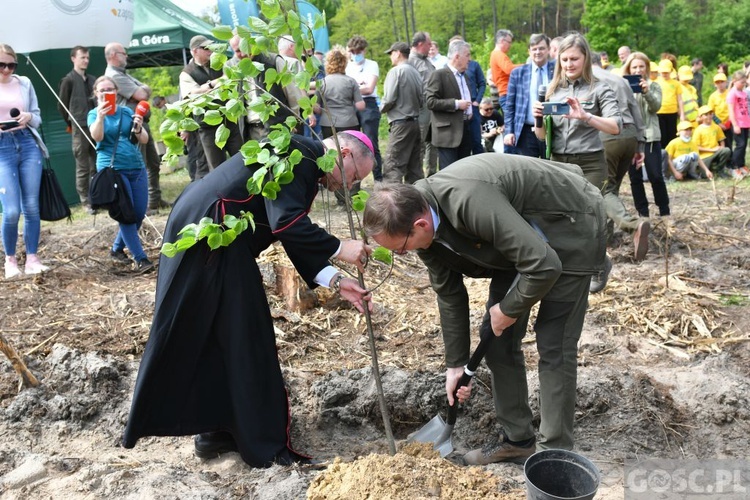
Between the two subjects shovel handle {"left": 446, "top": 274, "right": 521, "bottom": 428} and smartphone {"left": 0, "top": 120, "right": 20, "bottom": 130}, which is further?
smartphone {"left": 0, "top": 120, "right": 20, "bottom": 130}

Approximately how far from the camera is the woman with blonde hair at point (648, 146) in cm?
773

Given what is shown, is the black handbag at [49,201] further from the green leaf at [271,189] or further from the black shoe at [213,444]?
the green leaf at [271,189]

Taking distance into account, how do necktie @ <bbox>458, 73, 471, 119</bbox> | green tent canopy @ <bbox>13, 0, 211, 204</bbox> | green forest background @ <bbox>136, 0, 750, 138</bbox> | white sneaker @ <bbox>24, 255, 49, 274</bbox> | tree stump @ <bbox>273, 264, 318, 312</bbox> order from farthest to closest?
1. green forest background @ <bbox>136, 0, 750, 138</bbox>
2. green tent canopy @ <bbox>13, 0, 211, 204</bbox>
3. necktie @ <bbox>458, 73, 471, 119</bbox>
4. white sneaker @ <bbox>24, 255, 49, 274</bbox>
5. tree stump @ <bbox>273, 264, 318, 312</bbox>

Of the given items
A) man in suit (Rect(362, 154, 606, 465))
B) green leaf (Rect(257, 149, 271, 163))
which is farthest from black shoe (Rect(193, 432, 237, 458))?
green leaf (Rect(257, 149, 271, 163))

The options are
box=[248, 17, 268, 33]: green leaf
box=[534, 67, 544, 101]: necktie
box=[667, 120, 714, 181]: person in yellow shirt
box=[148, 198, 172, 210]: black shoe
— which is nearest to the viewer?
box=[248, 17, 268, 33]: green leaf

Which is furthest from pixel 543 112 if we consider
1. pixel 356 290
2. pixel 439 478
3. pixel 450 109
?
pixel 439 478

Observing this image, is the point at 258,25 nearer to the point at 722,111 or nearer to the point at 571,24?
the point at 722,111

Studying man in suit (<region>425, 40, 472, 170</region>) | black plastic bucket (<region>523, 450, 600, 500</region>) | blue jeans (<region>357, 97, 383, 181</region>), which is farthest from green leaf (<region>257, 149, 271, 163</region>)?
blue jeans (<region>357, 97, 383, 181</region>)

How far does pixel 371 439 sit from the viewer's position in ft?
13.0

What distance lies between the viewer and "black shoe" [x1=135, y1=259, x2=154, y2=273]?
6.60 m

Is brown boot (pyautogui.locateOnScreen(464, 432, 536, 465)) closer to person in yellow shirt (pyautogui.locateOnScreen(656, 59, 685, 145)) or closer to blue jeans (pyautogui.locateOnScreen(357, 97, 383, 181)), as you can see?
blue jeans (pyautogui.locateOnScreen(357, 97, 383, 181))

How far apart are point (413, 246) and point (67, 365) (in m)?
2.58

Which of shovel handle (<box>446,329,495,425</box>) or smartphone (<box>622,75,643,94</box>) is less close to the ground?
smartphone (<box>622,75,643,94</box>)

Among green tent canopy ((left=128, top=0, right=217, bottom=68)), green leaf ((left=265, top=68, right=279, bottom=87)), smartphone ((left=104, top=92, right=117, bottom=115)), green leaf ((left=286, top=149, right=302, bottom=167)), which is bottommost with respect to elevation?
green leaf ((left=286, top=149, right=302, bottom=167))
